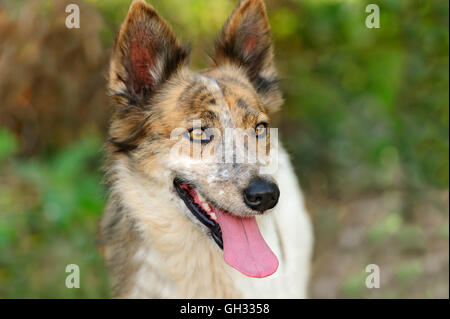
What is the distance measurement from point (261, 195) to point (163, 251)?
36.6 inches

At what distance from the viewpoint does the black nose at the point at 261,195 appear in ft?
10.7

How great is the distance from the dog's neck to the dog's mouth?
0.63 feet

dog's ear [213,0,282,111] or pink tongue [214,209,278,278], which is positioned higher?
dog's ear [213,0,282,111]

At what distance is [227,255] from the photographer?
3354 mm

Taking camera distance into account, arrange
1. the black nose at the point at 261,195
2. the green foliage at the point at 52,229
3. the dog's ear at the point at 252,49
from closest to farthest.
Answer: the black nose at the point at 261,195
the dog's ear at the point at 252,49
the green foliage at the point at 52,229

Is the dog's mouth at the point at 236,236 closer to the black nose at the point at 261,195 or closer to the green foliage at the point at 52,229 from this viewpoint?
the black nose at the point at 261,195

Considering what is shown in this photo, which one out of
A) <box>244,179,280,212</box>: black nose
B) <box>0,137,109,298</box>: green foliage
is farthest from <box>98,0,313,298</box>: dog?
<box>0,137,109,298</box>: green foliage

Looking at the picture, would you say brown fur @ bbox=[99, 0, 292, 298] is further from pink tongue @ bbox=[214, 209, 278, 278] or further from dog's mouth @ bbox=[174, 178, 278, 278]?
pink tongue @ bbox=[214, 209, 278, 278]

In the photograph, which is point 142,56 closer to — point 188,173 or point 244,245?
→ point 188,173

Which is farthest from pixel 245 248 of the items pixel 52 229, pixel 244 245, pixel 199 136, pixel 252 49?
pixel 52 229

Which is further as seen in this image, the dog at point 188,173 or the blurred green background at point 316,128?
the blurred green background at point 316,128

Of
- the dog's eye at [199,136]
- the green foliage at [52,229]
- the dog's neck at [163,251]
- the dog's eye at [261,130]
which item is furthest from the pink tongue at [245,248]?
the green foliage at [52,229]

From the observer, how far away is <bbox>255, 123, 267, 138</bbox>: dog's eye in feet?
12.2
